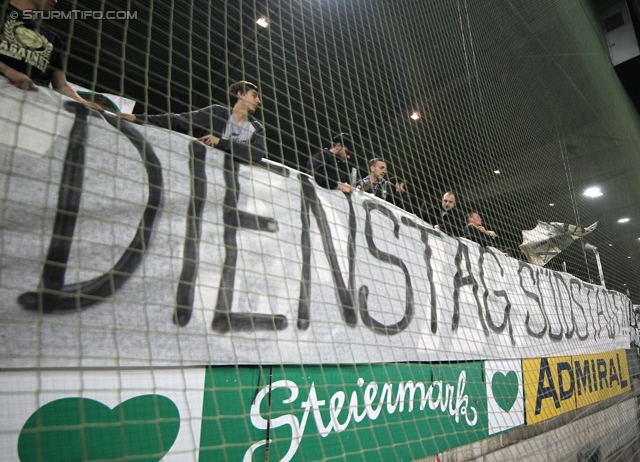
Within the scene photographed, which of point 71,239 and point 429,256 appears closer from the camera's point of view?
point 71,239

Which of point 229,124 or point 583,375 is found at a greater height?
point 229,124

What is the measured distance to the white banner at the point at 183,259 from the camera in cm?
70

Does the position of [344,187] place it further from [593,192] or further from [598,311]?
[593,192]

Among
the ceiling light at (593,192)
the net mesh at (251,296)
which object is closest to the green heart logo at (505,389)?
Answer: the net mesh at (251,296)

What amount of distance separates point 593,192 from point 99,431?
473 cm

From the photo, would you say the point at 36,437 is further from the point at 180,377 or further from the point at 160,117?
the point at 160,117

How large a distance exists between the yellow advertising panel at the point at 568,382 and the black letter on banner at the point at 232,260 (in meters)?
1.57

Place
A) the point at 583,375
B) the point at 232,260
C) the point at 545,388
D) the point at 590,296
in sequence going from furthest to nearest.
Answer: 1. the point at 590,296
2. the point at 583,375
3. the point at 545,388
4. the point at 232,260

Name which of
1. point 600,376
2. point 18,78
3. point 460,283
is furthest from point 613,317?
point 18,78

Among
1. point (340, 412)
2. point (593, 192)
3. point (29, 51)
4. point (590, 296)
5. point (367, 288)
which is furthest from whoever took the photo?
point (593, 192)

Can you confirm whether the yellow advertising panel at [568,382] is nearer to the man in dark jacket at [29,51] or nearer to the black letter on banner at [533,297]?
the black letter on banner at [533,297]

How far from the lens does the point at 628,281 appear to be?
14.7 feet

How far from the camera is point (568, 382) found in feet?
7.42

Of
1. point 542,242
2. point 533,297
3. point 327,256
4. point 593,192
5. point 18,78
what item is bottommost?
point 533,297
